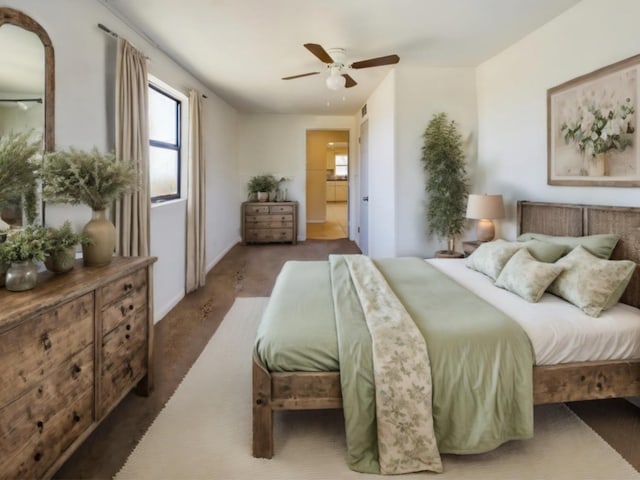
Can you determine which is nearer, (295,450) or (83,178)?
(295,450)

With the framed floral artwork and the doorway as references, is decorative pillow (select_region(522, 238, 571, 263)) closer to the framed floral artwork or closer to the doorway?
the framed floral artwork

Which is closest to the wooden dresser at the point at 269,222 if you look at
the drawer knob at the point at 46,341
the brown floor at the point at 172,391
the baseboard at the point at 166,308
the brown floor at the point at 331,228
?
the brown floor at the point at 331,228

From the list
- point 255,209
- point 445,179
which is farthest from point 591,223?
point 255,209

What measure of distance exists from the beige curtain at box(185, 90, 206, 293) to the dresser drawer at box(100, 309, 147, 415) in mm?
2231

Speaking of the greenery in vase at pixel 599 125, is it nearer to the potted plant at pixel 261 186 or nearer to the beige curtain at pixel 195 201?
the beige curtain at pixel 195 201

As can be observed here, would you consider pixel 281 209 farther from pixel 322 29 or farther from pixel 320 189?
pixel 322 29

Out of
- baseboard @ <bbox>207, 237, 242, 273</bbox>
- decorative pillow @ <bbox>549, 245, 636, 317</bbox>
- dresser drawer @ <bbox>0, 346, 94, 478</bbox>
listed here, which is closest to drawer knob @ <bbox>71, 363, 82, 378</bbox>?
dresser drawer @ <bbox>0, 346, 94, 478</bbox>

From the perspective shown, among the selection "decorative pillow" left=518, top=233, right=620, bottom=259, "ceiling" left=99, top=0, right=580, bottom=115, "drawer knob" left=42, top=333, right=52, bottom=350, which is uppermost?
"ceiling" left=99, top=0, right=580, bottom=115

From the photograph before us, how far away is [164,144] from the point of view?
163 inches

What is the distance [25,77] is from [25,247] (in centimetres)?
102

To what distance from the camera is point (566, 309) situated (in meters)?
2.09

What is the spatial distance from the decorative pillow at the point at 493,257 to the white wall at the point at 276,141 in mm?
5353

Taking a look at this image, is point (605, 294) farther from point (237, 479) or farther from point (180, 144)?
point (180, 144)

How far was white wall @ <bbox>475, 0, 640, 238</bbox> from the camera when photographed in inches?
102
